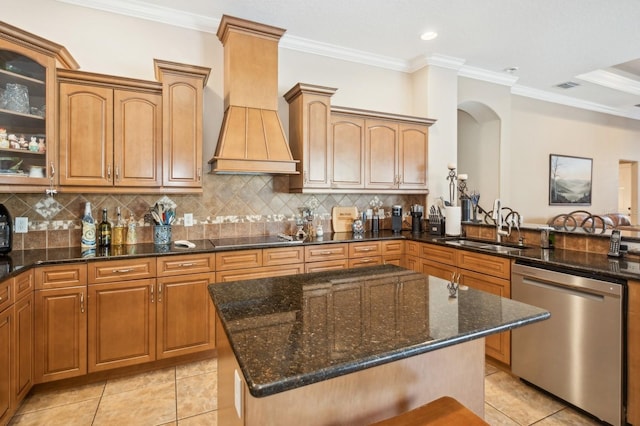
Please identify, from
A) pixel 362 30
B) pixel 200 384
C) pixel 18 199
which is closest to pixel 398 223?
pixel 362 30

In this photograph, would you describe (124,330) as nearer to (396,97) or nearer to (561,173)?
(396,97)

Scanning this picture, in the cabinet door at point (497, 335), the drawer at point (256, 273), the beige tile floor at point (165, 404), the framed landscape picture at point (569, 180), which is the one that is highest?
the framed landscape picture at point (569, 180)

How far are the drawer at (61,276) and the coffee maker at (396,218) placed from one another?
3123mm

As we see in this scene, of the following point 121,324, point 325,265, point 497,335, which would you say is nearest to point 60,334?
point 121,324

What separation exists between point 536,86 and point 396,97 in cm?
250

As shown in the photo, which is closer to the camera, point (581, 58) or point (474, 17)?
point (474, 17)

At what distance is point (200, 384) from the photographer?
8.36 ft

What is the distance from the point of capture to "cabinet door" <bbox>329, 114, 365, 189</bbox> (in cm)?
366

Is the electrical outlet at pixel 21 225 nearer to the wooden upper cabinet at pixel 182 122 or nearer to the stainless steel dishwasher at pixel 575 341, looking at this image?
the wooden upper cabinet at pixel 182 122

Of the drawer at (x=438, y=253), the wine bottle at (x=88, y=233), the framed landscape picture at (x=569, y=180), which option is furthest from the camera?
the framed landscape picture at (x=569, y=180)

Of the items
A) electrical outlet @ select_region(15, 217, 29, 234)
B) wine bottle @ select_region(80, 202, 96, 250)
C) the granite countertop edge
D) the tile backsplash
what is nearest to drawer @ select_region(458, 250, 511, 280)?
the tile backsplash

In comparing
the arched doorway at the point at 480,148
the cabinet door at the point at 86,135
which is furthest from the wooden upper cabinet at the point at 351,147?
the cabinet door at the point at 86,135

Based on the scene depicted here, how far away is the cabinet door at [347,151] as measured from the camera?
366 centimetres

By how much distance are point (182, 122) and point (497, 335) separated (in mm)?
3144
